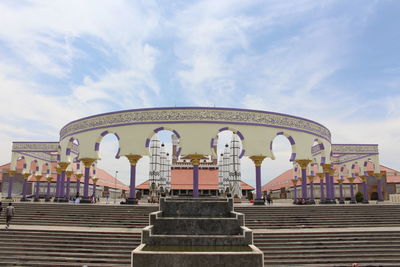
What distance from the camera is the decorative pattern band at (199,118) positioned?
20672 millimetres

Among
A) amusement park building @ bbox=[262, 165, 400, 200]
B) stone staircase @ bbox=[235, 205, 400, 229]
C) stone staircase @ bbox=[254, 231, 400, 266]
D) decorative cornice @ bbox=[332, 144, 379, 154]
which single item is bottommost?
stone staircase @ bbox=[254, 231, 400, 266]

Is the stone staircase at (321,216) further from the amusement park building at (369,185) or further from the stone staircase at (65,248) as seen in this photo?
the amusement park building at (369,185)

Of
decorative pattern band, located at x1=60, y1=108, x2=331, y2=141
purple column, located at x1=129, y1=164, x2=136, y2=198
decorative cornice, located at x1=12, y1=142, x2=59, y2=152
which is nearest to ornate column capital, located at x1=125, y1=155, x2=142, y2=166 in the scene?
purple column, located at x1=129, y1=164, x2=136, y2=198

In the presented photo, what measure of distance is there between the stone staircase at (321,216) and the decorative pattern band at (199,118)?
6.03 meters

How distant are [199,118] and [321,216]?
9.00 metres

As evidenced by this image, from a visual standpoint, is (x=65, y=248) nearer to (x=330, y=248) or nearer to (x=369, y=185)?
(x=330, y=248)

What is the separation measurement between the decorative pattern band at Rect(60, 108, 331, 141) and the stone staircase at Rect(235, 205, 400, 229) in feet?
19.8

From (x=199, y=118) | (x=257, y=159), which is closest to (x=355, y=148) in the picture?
(x=257, y=159)

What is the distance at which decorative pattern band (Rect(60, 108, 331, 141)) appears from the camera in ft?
67.8

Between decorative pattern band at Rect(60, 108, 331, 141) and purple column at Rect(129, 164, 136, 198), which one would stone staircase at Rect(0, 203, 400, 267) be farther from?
decorative pattern band at Rect(60, 108, 331, 141)

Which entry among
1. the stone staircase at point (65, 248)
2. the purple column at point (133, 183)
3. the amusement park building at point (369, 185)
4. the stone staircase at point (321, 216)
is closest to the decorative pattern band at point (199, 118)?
the purple column at point (133, 183)

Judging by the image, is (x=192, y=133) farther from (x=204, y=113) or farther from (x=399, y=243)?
(x=399, y=243)

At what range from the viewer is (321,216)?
16.5m

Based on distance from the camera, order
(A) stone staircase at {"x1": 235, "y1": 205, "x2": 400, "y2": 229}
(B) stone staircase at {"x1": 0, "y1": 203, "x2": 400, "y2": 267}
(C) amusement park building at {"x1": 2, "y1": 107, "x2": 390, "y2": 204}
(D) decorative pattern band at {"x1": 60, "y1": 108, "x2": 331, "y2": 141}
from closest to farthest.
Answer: (B) stone staircase at {"x1": 0, "y1": 203, "x2": 400, "y2": 267}
(A) stone staircase at {"x1": 235, "y1": 205, "x2": 400, "y2": 229}
(C) amusement park building at {"x1": 2, "y1": 107, "x2": 390, "y2": 204}
(D) decorative pattern band at {"x1": 60, "y1": 108, "x2": 331, "y2": 141}
